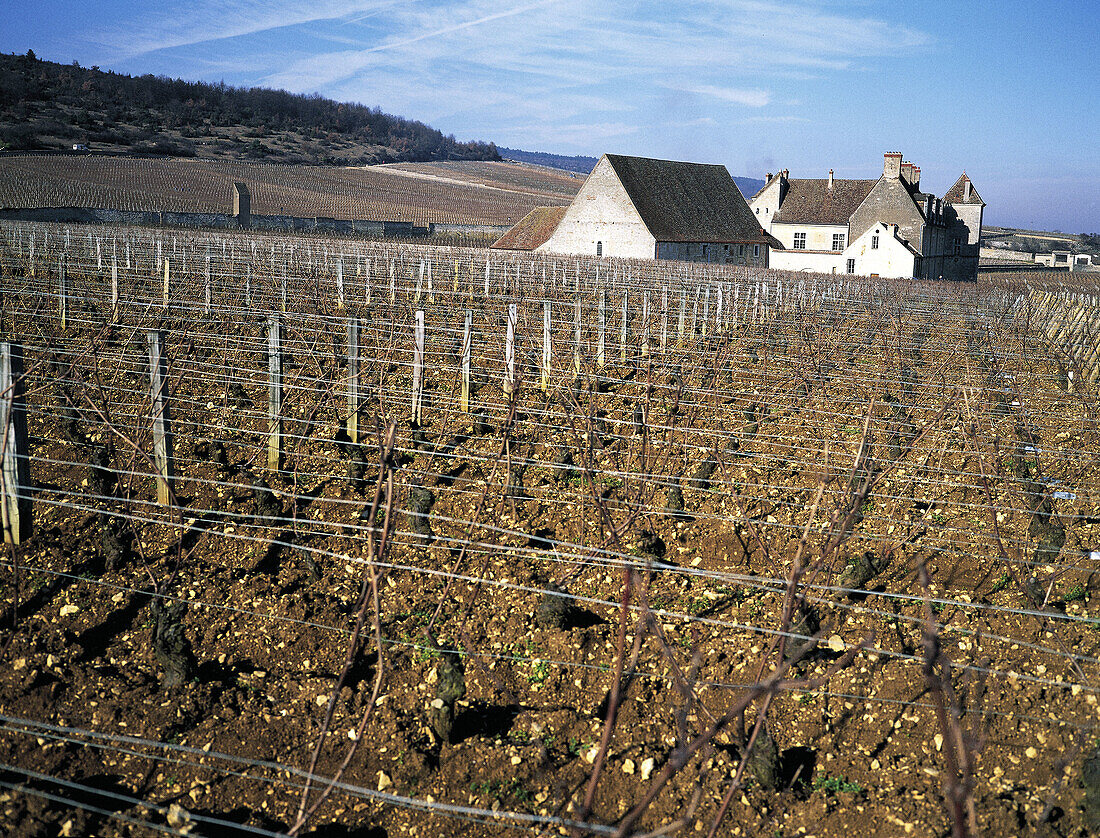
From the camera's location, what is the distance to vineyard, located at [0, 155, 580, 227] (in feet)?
202

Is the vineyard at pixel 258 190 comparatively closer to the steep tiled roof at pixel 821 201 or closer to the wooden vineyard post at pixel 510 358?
the steep tiled roof at pixel 821 201

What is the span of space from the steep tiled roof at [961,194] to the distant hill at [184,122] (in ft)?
229

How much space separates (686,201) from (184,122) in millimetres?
76651

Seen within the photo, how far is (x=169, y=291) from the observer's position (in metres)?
16.3

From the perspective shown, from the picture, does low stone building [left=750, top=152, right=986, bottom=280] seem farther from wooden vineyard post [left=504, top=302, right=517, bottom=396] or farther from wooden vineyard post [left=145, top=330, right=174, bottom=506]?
wooden vineyard post [left=145, top=330, right=174, bottom=506]

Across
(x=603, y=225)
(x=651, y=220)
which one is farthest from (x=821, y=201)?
(x=603, y=225)

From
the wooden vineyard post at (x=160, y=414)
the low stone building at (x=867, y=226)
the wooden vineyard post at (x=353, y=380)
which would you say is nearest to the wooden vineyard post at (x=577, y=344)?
the wooden vineyard post at (x=353, y=380)

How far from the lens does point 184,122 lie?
339ft

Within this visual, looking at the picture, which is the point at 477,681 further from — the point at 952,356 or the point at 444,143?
the point at 444,143

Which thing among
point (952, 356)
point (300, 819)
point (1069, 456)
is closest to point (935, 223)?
point (952, 356)

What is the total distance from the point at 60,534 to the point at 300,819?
Answer: 13.6 feet

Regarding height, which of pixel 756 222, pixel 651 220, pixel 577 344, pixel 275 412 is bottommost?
pixel 275 412

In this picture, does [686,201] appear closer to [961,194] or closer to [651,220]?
[651,220]

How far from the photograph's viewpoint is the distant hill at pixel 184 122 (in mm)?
87438
